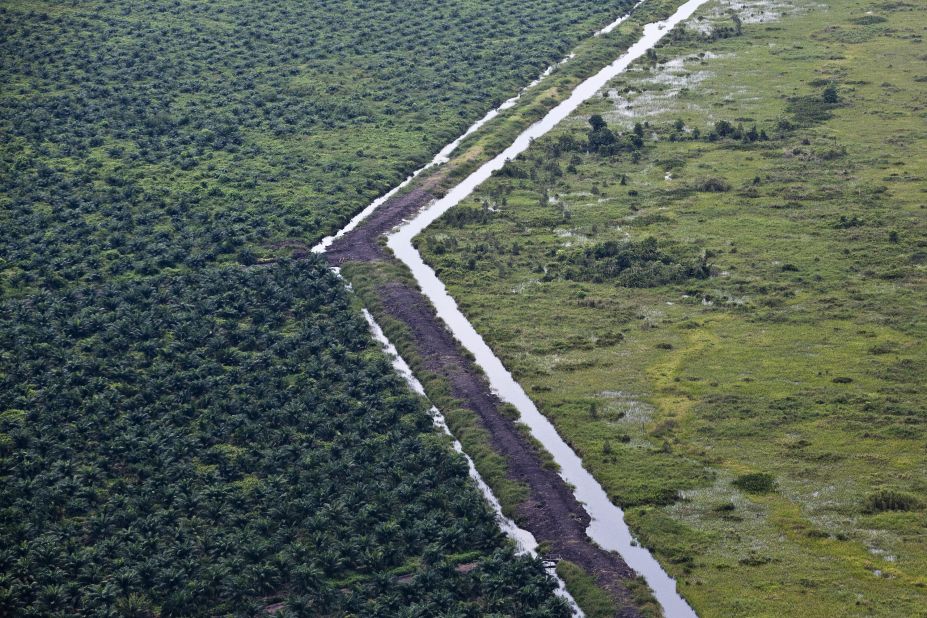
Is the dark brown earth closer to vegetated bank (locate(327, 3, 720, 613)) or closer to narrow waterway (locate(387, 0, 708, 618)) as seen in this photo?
vegetated bank (locate(327, 3, 720, 613))

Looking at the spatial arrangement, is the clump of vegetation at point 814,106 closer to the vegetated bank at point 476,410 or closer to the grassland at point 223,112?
the grassland at point 223,112

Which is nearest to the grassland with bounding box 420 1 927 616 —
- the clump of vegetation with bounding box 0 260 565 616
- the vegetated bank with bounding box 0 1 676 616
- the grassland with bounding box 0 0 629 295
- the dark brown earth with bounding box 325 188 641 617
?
the dark brown earth with bounding box 325 188 641 617

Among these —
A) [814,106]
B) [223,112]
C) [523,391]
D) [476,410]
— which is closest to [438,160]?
[223,112]

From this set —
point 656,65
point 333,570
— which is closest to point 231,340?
point 333,570

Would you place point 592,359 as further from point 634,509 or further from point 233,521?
point 233,521

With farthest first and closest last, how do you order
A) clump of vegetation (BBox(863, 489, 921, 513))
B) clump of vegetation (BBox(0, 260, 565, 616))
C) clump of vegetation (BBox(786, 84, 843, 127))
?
clump of vegetation (BBox(786, 84, 843, 127)) → clump of vegetation (BBox(863, 489, 921, 513)) → clump of vegetation (BBox(0, 260, 565, 616))

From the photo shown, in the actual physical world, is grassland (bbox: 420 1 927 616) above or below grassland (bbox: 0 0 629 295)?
below

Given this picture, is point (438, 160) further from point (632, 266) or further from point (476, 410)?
point (476, 410)
